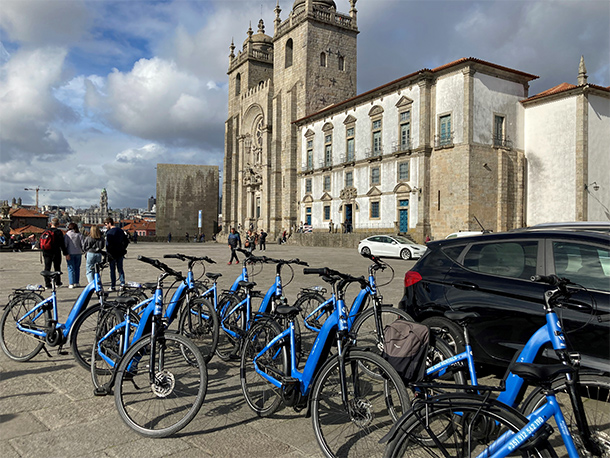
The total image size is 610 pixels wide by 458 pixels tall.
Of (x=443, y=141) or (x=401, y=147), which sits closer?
(x=443, y=141)

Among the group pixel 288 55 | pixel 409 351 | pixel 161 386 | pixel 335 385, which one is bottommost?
pixel 161 386

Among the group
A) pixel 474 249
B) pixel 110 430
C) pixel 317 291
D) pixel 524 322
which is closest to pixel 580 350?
pixel 524 322

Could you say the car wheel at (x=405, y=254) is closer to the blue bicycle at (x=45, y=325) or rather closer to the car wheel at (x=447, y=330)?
the car wheel at (x=447, y=330)

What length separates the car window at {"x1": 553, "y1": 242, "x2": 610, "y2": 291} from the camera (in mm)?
3928

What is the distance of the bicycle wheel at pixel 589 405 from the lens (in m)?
2.36

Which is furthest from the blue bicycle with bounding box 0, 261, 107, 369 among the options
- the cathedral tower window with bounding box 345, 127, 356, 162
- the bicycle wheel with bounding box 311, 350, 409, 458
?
the cathedral tower window with bounding box 345, 127, 356, 162

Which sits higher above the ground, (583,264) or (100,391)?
(583,264)

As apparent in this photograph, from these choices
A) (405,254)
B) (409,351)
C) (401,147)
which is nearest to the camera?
(409,351)

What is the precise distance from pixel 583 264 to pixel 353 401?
7.88 ft

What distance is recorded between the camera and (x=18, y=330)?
563 cm

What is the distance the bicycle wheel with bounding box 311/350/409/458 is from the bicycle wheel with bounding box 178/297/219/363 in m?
2.60

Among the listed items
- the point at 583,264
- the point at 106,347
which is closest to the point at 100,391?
the point at 106,347

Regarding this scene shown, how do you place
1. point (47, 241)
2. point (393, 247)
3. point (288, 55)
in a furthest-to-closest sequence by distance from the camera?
point (288, 55), point (393, 247), point (47, 241)

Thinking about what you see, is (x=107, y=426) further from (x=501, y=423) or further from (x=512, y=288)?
(x=512, y=288)
